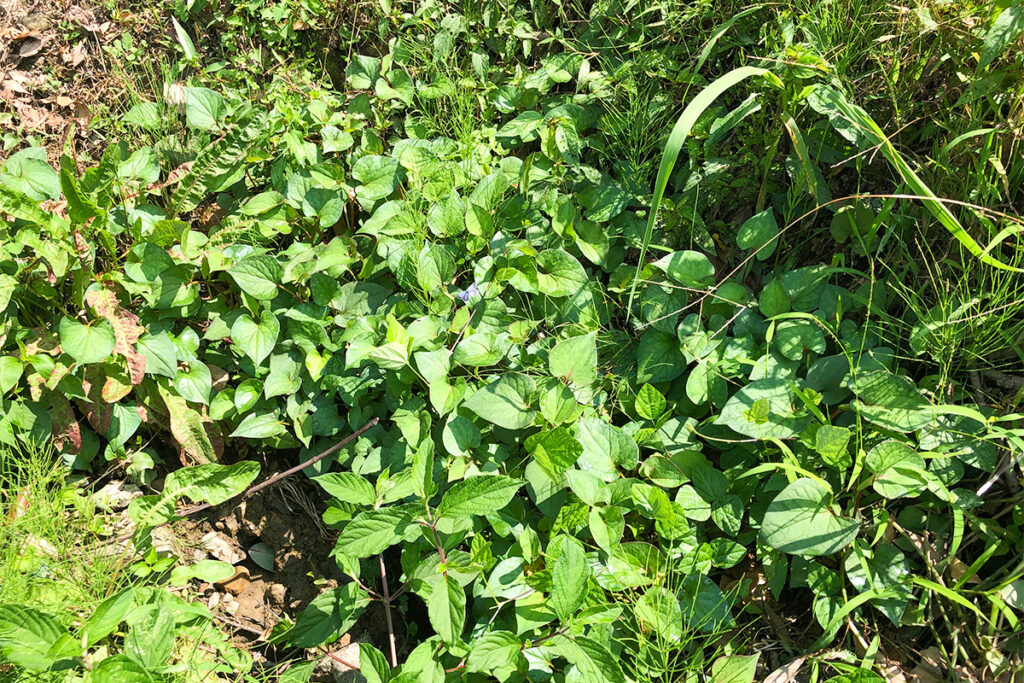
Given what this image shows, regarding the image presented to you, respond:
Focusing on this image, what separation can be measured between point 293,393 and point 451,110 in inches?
43.5

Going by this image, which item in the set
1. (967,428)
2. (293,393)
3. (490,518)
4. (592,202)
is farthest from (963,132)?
(293,393)

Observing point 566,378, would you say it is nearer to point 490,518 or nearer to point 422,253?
point 490,518

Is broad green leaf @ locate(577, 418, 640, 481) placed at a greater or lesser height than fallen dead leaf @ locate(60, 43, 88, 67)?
lesser

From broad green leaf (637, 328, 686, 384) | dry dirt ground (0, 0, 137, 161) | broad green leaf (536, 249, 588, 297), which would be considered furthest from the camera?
dry dirt ground (0, 0, 137, 161)

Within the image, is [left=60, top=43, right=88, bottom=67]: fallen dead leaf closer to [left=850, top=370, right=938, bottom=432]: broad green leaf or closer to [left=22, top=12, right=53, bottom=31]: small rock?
[left=22, top=12, right=53, bottom=31]: small rock

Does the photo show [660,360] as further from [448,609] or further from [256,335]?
[256,335]

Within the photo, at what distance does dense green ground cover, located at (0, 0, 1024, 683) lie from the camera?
1.55m

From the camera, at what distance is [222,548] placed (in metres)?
2.08

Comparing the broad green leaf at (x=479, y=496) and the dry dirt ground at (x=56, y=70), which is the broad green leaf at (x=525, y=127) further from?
the dry dirt ground at (x=56, y=70)

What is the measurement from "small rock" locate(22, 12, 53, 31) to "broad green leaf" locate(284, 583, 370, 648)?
8.43 ft

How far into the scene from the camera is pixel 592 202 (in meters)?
2.11

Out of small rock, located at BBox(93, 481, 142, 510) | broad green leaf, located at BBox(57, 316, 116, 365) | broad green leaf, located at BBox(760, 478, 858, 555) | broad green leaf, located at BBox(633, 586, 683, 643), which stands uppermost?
broad green leaf, located at BBox(57, 316, 116, 365)

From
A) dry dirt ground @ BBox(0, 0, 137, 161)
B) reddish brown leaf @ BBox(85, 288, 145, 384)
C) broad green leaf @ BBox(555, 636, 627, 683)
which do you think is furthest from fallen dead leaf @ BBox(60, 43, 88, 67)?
broad green leaf @ BBox(555, 636, 627, 683)

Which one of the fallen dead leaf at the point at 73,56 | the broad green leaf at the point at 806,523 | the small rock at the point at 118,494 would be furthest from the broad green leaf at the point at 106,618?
the fallen dead leaf at the point at 73,56
